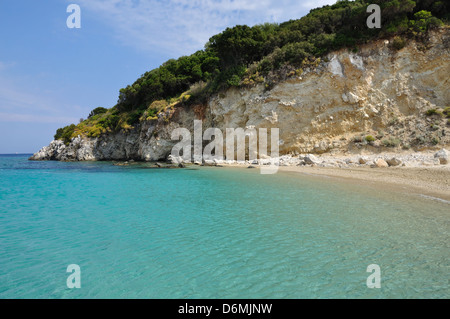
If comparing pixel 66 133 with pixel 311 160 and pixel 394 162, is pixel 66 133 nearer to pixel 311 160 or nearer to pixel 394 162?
pixel 311 160

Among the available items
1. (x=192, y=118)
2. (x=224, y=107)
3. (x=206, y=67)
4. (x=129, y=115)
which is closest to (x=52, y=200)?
(x=224, y=107)

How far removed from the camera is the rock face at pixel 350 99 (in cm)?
2086

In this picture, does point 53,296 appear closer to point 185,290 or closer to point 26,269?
point 26,269

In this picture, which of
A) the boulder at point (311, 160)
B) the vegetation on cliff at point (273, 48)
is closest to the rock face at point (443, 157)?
the boulder at point (311, 160)

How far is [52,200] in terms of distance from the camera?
10.7m

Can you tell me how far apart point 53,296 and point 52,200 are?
8652 mm

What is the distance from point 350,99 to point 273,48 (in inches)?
440

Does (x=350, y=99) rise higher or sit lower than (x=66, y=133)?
higher

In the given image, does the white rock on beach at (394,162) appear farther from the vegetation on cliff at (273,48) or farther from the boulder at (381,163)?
the vegetation on cliff at (273,48)

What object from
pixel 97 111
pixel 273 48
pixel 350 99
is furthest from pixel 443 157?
pixel 97 111

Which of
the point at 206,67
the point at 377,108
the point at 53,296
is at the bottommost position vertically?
the point at 53,296

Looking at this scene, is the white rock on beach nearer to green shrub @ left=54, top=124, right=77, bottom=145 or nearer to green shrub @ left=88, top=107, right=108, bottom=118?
green shrub @ left=54, top=124, right=77, bottom=145

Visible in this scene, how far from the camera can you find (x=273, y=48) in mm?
28516

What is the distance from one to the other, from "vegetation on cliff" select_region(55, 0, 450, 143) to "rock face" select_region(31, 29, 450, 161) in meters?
1.16
